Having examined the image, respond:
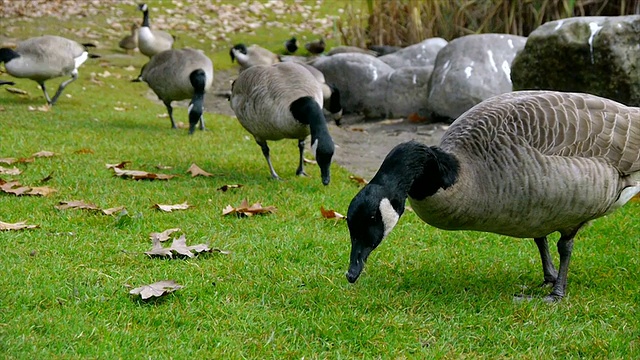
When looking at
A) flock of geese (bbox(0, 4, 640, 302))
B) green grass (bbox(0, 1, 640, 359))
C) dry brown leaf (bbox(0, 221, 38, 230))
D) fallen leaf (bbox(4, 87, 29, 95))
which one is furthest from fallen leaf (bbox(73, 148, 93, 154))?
flock of geese (bbox(0, 4, 640, 302))

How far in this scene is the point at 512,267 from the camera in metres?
5.54

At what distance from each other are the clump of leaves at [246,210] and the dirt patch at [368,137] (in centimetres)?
249

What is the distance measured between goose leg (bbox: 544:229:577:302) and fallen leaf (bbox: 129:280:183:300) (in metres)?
2.45

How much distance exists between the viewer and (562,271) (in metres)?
4.88

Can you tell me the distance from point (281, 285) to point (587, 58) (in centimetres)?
659

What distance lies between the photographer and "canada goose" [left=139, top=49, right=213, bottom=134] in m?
11.8

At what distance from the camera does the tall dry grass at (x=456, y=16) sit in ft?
46.9

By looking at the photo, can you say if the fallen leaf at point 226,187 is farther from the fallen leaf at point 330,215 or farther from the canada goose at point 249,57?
the canada goose at point 249,57

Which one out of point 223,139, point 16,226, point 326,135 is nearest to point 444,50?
point 223,139

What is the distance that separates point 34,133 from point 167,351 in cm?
716

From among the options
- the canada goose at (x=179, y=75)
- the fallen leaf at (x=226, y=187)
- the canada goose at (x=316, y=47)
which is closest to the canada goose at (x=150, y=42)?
the canada goose at (x=316, y=47)

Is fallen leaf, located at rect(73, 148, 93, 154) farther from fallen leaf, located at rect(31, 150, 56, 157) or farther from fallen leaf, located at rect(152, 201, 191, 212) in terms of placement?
fallen leaf, located at rect(152, 201, 191, 212)

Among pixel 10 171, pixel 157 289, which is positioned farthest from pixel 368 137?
pixel 157 289

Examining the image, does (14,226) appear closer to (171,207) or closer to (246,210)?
(171,207)
